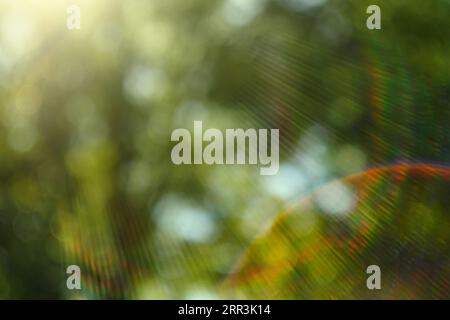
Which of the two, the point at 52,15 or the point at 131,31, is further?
the point at 131,31

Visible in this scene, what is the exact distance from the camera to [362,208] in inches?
140

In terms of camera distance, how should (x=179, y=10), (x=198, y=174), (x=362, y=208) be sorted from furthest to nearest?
(x=179, y=10), (x=198, y=174), (x=362, y=208)

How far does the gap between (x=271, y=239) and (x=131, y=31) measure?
1.76 m

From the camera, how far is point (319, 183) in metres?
3.67

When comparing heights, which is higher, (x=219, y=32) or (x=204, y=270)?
(x=219, y=32)

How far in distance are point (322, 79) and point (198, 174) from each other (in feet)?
3.51

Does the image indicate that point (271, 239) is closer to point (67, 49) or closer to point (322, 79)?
point (322, 79)

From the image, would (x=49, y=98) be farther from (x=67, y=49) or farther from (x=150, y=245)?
(x=150, y=245)

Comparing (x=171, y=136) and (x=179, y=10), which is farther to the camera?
(x=179, y=10)

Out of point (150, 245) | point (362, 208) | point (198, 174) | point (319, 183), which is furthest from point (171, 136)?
point (362, 208)
